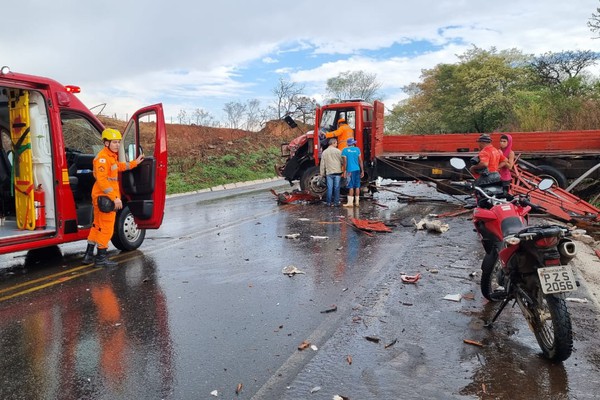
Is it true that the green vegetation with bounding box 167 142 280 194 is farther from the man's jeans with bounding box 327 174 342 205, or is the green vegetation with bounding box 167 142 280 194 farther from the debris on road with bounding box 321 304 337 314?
the debris on road with bounding box 321 304 337 314

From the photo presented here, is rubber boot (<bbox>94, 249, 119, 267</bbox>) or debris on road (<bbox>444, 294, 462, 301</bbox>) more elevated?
rubber boot (<bbox>94, 249, 119, 267</bbox>)

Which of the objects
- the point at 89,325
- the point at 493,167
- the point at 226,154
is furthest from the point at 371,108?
the point at 226,154

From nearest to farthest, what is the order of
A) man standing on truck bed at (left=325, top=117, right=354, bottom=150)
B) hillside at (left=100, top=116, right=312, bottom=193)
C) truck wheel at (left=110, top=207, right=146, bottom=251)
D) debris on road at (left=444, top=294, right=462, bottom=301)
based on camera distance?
debris on road at (left=444, top=294, right=462, bottom=301)
truck wheel at (left=110, top=207, right=146, bottom=251)
man standing on truck bed at (left=325, top=117, right=354, bottom=150)
hillside at (left=100, top=116, right=312, bottom=193)

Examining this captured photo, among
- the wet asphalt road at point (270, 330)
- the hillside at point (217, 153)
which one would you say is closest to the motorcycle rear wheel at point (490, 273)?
the wet asphalt road at point (270, 330)

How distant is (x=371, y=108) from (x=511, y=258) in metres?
10.6

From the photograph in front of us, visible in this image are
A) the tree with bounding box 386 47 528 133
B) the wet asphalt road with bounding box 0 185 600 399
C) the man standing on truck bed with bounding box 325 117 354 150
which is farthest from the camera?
the tree with bounding box 386 47 528 133

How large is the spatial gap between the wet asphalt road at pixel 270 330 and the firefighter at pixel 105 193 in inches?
15.4

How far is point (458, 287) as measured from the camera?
216 inches

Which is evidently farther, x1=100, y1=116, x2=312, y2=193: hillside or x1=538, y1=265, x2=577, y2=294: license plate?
x1=100, y1=116, x2=312, y2=193: hillside

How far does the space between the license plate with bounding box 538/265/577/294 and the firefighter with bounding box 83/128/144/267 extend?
527 centimetres

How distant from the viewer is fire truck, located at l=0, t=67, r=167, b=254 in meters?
6.59

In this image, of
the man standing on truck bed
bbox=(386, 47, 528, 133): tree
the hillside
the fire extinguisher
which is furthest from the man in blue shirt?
bbox=(386, 47, 528, 133): tree

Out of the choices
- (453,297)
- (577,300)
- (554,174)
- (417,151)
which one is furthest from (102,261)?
(554,174)

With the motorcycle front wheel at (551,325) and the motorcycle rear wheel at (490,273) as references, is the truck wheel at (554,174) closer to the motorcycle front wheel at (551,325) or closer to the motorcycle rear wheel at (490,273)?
the motorcycle rear wheel at (490,273)
